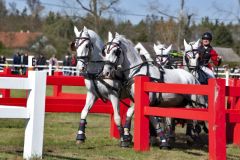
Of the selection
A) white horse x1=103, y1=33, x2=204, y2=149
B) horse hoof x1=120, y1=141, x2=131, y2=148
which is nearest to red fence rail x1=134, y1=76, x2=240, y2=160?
horse hoof x1=120, y1=141, x2=131, y2=148

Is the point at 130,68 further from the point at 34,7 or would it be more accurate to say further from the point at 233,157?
the point at 34,7

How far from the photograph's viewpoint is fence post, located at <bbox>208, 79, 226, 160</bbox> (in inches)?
319

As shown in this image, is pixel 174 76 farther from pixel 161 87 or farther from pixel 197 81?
pixel 161 87

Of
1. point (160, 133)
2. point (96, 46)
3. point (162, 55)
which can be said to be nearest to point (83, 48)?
point (96, 46)

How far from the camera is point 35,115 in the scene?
7770 mm

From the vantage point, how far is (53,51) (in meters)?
83.9

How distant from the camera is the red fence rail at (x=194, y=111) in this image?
8.14m

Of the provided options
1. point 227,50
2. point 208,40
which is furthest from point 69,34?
point 208,40

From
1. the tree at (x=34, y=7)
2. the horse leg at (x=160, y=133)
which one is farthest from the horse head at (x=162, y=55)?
the tree at (x=34, y=7)

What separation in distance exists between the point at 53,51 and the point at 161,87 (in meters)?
75.5

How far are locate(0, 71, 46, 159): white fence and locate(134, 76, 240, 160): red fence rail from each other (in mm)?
2240

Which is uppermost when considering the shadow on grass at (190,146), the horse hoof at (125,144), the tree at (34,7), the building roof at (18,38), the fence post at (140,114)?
the tree at (34,7)

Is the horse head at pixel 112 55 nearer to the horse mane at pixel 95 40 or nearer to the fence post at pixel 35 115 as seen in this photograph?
the horse mane at pixel 95 40

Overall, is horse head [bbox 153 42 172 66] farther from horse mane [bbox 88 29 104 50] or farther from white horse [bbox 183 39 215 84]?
horse mane [bbox 88 29 104 50]
